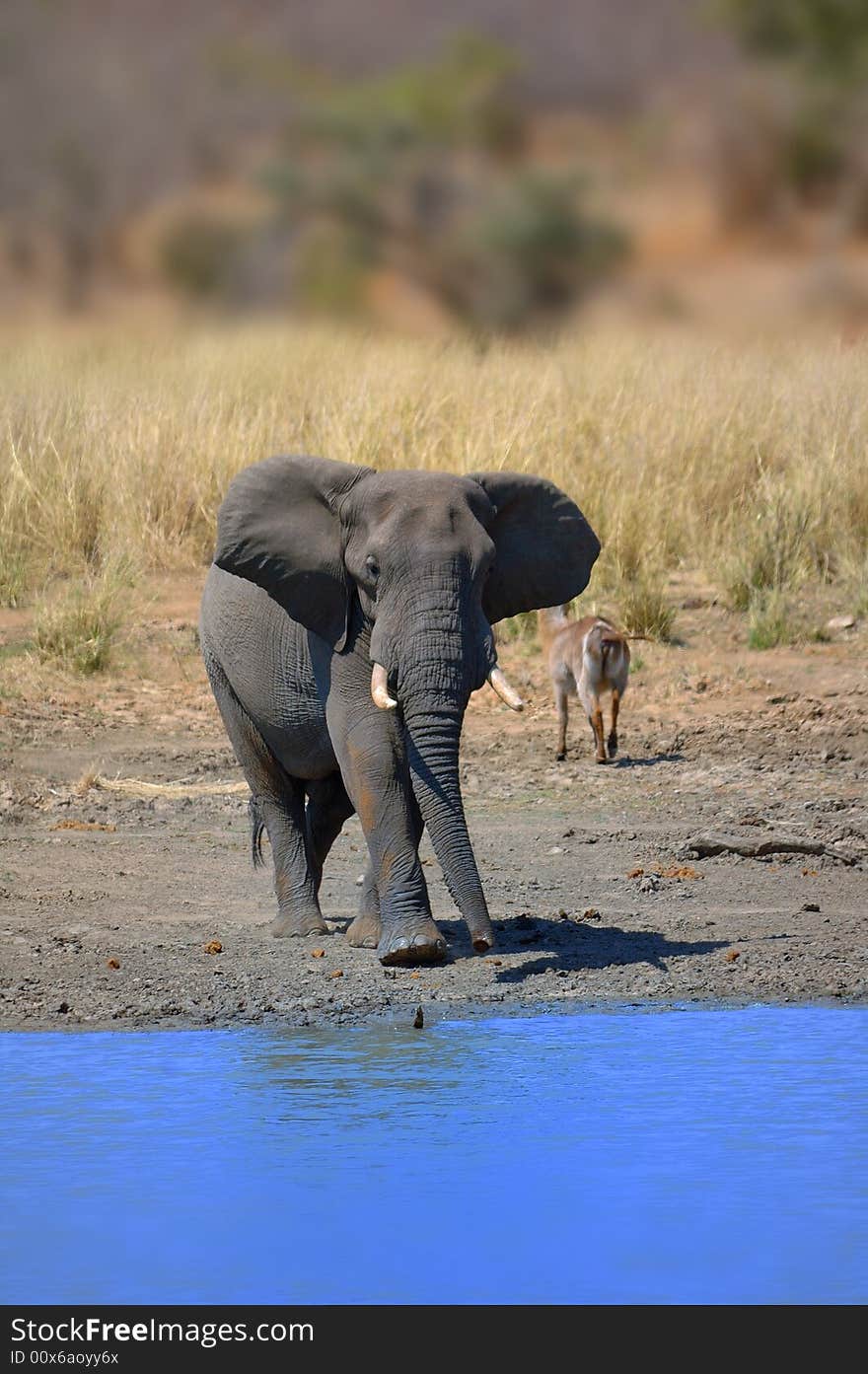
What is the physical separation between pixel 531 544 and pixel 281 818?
1.58 meters

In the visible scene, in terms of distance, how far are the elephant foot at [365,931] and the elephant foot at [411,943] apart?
0.38 metres

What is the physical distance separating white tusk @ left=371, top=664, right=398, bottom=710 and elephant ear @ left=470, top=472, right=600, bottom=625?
27.3 inches

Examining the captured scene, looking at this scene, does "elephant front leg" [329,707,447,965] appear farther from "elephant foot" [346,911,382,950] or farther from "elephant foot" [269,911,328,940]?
"elephant foot" [269,911,328,940]

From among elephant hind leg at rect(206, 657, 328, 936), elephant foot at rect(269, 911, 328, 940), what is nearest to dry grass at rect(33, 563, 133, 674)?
elephant hind leg at rect(206, 657, 328, 936)

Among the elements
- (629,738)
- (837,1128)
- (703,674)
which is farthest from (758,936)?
(703,674)

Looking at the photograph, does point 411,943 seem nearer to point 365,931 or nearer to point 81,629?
point 365,931

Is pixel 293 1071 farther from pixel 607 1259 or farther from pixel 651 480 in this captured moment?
pixel 651 480

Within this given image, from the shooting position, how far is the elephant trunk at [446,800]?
735cm

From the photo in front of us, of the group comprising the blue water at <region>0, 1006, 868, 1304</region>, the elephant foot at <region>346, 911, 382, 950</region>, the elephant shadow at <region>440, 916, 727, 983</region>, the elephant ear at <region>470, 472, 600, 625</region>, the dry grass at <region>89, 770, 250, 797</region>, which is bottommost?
the blue water at <region>0, 1006, 868, 1304</region>

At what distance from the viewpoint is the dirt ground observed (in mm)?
7641

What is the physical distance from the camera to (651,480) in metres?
15.8

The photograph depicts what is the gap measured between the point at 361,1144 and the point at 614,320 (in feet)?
22.1

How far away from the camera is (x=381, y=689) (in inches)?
290

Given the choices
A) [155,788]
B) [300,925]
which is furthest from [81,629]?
[300,925]
